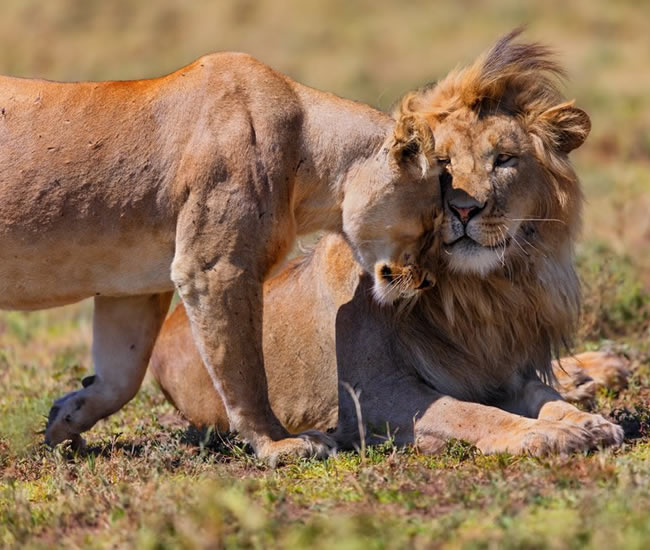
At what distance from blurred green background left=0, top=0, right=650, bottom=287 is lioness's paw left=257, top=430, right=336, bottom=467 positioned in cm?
1424

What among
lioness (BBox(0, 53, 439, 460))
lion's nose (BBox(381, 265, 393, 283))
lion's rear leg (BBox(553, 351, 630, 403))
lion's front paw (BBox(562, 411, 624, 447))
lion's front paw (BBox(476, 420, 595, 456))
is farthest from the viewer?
lion's rear leg (BBox(553, 351, 630, 403))

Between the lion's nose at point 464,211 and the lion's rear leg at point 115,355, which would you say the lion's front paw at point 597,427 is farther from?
the lion's rear leg at point 115,355

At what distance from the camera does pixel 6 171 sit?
14.8ft

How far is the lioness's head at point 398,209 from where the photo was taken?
15.1 ft

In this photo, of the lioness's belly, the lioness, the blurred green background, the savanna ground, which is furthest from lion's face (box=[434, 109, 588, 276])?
the blurred green background

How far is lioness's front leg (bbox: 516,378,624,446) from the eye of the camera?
421 cm

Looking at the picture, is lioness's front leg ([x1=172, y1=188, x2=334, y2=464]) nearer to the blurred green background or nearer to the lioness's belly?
the lioness's belly

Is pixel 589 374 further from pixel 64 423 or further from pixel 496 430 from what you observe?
pixel 64 423

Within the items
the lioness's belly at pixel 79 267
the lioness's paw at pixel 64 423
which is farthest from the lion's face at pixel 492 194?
the lioness's paw at pixel 64 423

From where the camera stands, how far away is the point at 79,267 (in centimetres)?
461

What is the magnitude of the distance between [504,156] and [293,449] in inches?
57.7

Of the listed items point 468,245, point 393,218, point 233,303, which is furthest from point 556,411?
point 233,303

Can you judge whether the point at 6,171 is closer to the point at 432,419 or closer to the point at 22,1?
the point at 432,419

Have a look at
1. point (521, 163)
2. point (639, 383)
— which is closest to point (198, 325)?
point (521, 163)
